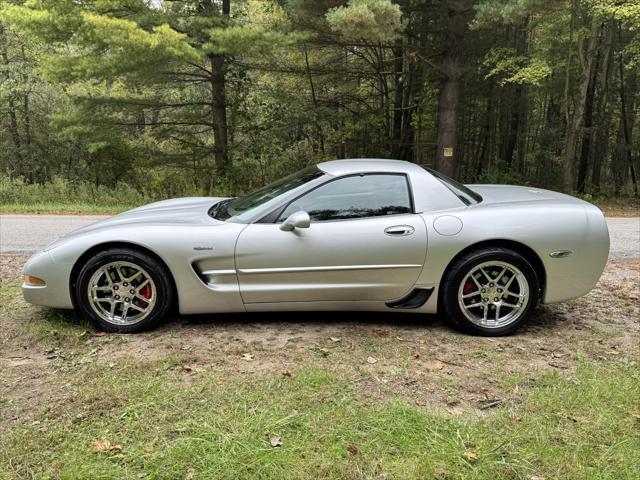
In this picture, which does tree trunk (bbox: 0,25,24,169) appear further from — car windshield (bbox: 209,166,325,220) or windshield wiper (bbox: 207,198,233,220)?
car windshield (bbox: 209,166,325,220)

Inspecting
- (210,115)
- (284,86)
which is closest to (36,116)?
(210,115)

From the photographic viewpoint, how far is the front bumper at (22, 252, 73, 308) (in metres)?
3.63

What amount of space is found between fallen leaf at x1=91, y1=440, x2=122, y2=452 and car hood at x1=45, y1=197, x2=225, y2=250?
1832 mm

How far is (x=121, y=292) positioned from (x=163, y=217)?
71 cm

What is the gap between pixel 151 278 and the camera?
11.9 ft

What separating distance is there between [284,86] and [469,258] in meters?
13.2

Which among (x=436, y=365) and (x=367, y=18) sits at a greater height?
(x=367, y=18)

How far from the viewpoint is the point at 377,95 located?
16781mm

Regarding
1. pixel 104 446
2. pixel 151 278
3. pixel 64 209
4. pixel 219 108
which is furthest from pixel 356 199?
pixel 219 108

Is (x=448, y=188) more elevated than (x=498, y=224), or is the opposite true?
(x=448, y=188)

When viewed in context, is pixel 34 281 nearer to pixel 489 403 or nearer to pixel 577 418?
pixel 489 403

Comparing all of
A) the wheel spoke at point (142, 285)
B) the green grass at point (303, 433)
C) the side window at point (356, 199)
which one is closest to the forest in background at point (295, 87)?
the side window at point (356, 199)

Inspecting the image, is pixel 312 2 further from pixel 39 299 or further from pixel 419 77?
pixel 39 299

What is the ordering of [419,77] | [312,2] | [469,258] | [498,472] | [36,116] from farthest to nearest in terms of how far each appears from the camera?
[36,116], [419,77], [312,2], [469,258], [498,472]
